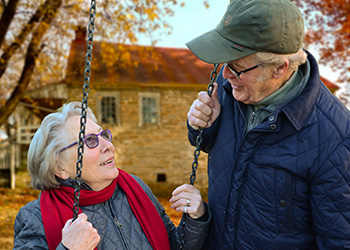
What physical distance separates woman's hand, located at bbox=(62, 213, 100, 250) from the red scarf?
0.15 meters

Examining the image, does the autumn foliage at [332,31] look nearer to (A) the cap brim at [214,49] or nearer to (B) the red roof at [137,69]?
(B) the red roof at [137,69]

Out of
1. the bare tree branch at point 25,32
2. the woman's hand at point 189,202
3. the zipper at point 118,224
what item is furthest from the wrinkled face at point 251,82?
the bare tree branch at point 25,32

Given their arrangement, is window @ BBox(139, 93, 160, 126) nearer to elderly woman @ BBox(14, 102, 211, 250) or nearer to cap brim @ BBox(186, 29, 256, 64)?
elderly woman @ BBox(14, 102, 211, 250)

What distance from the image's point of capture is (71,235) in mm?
1719

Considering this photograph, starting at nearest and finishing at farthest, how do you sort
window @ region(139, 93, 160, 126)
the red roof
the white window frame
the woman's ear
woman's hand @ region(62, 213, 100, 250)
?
woman's hand @ region(62, 213, 100, 250), the woman's ear, the red roof, the white window frame, window @ region(139, 93, 160, 126)

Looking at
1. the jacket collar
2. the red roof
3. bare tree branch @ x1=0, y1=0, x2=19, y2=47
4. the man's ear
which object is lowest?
the jacket collar

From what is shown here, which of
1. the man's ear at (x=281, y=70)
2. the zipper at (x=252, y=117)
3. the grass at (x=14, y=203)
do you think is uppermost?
the man's ear at (x=281, y=70)

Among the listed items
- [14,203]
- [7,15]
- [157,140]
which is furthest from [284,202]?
[14,203]

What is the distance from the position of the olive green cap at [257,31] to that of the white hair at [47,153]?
1011 mm

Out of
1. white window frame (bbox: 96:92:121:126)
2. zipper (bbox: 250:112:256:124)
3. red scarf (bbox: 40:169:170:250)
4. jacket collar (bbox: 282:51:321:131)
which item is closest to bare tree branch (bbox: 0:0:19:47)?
white window frame (bbox: 96:92:121:126)

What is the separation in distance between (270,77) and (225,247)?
1.04 m

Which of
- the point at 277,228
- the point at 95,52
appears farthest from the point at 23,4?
the point at 277,228

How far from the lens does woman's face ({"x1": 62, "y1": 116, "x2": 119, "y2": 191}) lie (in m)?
2.02

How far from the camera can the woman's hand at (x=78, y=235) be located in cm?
171
